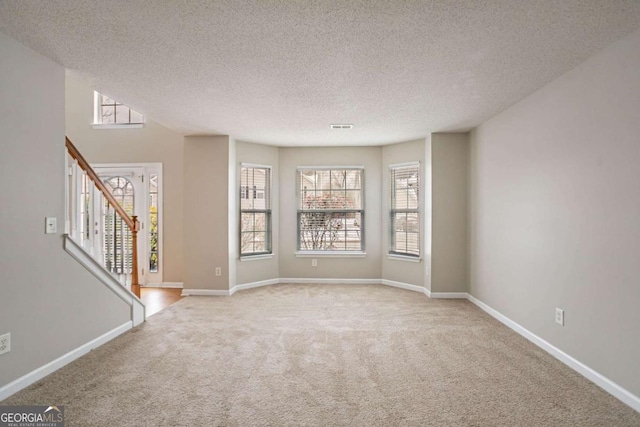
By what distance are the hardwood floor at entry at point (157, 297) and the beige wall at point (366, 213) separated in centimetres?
178

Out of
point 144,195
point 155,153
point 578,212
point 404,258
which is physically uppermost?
point 155,153

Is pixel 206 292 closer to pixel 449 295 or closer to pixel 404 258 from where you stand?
pixel 404 258

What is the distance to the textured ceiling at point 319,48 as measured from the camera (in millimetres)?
2072

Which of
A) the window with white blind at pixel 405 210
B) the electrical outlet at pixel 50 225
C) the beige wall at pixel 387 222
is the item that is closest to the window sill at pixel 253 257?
the beige wall at pixel 387 222

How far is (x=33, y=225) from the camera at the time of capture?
8.62ft

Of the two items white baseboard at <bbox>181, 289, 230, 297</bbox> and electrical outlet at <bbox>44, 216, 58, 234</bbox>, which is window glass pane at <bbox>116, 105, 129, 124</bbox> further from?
electrical outlet at <bbox>44, 216, 58, 234</bbox>

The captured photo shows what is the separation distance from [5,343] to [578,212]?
4.20 m

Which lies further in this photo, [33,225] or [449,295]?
[449,295]

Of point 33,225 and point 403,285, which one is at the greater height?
point 33,225

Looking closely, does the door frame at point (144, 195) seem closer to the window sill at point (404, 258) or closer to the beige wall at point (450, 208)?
the window sill at point (404, 258)

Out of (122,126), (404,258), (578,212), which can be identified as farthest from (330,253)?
(122,126)

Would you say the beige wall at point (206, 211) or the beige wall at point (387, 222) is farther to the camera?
the beige wall at point (387, 222)

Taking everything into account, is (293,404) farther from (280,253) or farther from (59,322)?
(280,253)

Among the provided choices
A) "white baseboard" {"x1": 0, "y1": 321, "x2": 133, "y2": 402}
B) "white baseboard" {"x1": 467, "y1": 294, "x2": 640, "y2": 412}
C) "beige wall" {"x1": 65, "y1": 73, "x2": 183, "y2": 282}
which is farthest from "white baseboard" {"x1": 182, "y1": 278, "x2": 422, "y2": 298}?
"white baseboard" {"x1": 467, "y1": 294, "x2": 640, "y2": 412}
